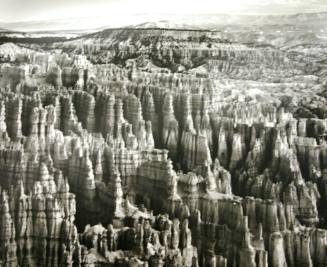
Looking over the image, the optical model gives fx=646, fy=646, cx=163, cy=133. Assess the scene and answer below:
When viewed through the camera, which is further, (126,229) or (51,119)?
(51,119)

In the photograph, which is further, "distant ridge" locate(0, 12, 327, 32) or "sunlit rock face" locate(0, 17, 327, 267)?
"distant ridge" locate(0, 12, 327, 32)

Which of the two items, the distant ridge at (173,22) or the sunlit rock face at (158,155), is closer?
the sunlit rock face at (158,155)

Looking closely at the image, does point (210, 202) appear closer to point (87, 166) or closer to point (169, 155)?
point (87, 166)

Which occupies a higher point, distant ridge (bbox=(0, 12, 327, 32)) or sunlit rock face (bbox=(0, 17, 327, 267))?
distant ridge (bbox=(0, 12, 327, 32))

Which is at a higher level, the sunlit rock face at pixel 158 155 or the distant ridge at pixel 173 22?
the distant ridge at pixel 173 22

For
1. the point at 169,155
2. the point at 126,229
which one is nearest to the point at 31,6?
the point at 169,155

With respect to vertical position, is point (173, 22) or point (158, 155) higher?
point (173, 22)

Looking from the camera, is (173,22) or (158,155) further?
(173,22)

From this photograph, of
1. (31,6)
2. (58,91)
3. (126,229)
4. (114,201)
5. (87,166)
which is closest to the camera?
(126,229)
